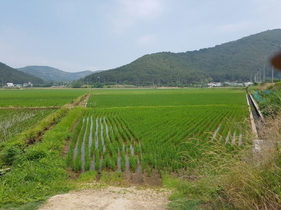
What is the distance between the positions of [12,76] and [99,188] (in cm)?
13284

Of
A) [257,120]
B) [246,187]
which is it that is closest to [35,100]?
[257,120]

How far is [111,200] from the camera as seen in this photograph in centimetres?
412

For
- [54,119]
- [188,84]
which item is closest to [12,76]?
[188,84]

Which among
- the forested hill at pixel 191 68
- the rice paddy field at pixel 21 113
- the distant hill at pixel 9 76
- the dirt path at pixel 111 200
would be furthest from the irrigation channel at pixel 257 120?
the distant hill at pixel 9 76

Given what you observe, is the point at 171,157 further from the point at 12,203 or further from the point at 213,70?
the point at 213,70

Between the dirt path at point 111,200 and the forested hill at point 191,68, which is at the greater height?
the forested hill at point 191,68

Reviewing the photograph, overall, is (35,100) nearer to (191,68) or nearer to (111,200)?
(111,200)

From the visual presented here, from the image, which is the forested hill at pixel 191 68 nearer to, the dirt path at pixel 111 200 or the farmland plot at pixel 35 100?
the farmland plot at pixel 35 100

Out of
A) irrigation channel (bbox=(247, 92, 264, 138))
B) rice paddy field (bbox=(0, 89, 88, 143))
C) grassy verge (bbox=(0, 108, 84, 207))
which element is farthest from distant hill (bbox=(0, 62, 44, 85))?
grassy verge (bbox=(0, 108, 84, 207))

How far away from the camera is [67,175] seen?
5.97 metres

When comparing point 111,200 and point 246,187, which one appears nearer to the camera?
point 246,187

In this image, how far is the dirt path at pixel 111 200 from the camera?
3.80 m

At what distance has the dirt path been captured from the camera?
3803 millimetres

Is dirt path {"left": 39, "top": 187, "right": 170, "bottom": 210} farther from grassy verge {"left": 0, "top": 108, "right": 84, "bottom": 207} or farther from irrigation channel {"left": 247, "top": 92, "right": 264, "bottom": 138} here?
irrigation channel {"left": 247, "top": 92, "right": 264, "bottom": 138}
